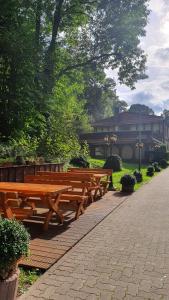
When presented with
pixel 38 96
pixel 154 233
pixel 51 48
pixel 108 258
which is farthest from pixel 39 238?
pixel 51 48

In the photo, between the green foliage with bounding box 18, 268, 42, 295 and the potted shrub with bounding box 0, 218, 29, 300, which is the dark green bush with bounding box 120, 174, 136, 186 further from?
the potted shrub with bounding box 0, 218, 29, 300

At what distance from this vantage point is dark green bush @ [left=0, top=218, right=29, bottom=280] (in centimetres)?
392

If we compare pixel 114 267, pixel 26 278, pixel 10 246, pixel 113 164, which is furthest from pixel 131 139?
pixel 10 246

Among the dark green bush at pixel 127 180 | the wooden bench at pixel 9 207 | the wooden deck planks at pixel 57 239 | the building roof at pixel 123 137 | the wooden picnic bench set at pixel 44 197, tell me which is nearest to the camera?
the wooden deck planks at pixel 57 239

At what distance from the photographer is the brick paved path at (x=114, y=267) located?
477 cm

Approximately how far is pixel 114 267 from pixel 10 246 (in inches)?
96.8

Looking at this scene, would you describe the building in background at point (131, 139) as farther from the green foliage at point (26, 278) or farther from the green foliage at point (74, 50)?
the green foliage at point (26, 278)

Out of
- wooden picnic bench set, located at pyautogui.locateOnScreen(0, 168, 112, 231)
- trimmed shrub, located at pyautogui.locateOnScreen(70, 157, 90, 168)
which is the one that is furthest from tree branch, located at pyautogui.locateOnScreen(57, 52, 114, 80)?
wooden picnic bench set, located at pyautogui.locateOnScreen(0, 168, 112, 231)

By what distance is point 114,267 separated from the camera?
19.0 ft

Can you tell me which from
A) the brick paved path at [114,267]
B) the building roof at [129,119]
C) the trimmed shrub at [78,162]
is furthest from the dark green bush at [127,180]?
the building roof at [129,119]

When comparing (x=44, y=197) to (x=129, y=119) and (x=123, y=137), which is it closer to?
(x=123, y=137)

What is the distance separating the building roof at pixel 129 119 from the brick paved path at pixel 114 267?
5734cm

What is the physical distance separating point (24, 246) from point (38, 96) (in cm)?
717

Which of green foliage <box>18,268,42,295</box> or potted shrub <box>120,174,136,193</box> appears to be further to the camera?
potted shrub <box>120,174,136,193</box>
